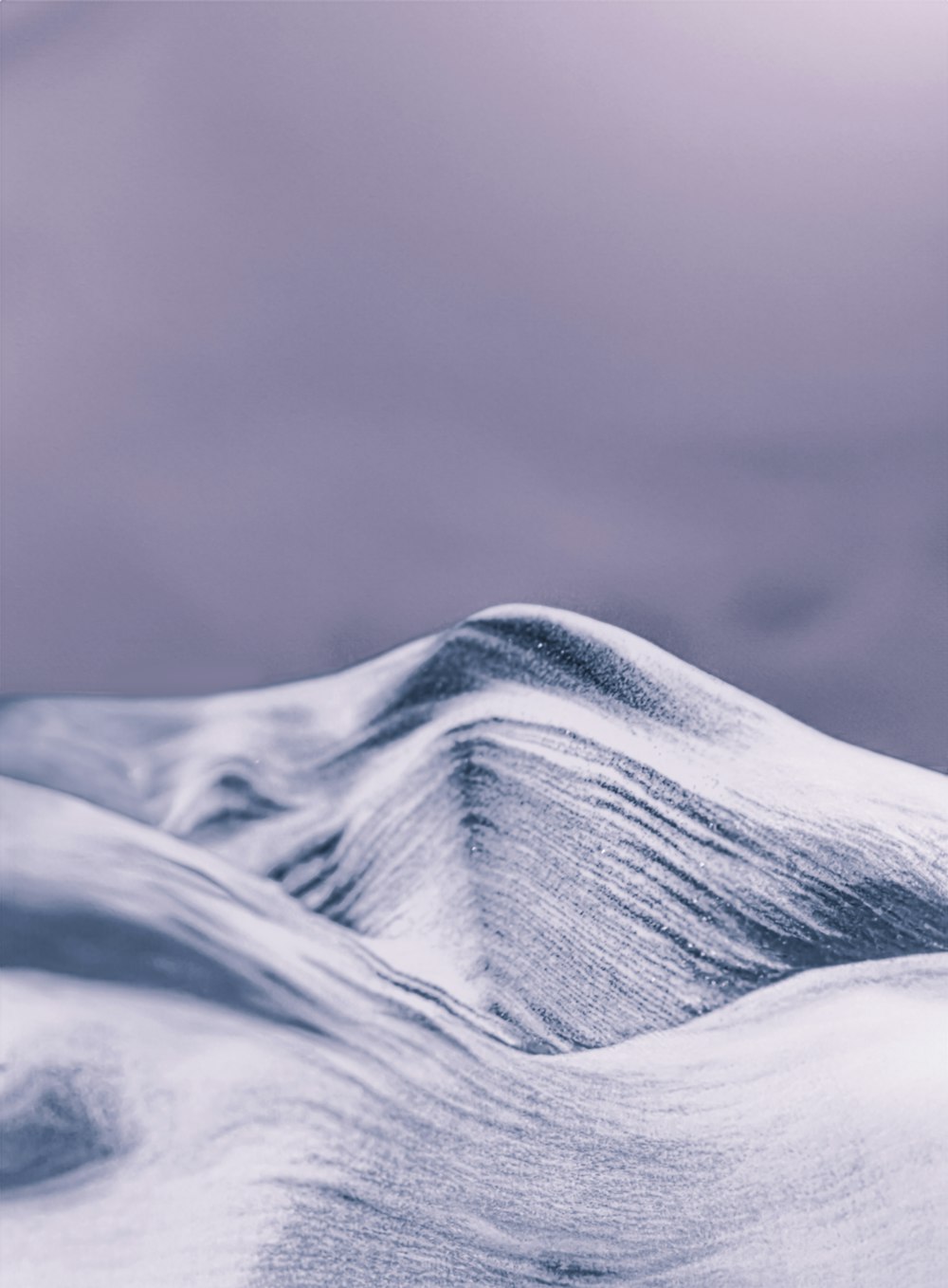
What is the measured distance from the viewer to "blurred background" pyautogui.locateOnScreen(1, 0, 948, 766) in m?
0.68

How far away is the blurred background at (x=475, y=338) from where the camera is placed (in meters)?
0.68

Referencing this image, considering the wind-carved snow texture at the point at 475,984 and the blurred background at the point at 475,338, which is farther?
the blurred background at the point at 475,338

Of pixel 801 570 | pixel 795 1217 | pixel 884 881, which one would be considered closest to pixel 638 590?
pixel 801 570

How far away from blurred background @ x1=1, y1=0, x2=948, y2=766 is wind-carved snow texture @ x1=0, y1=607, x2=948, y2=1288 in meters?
0.05

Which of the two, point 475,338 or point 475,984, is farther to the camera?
point 475,338

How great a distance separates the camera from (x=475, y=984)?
53cm

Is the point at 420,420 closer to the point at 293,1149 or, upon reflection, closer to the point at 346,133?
the point at 346,133

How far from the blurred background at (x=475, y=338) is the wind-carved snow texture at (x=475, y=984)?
45mm

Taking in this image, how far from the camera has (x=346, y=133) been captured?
72 centimetres

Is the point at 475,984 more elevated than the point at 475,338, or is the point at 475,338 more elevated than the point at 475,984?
the point at 475,338

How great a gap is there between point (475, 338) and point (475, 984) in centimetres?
32

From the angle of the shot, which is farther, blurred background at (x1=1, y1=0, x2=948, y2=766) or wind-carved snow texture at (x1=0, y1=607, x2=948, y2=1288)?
blurred background at (x1=1, y1=0, x2=948, y2=766)

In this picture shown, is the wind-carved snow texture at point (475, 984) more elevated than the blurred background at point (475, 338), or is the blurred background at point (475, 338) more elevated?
the blurred background at point (475, 338)

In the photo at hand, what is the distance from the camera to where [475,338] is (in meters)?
0.71
